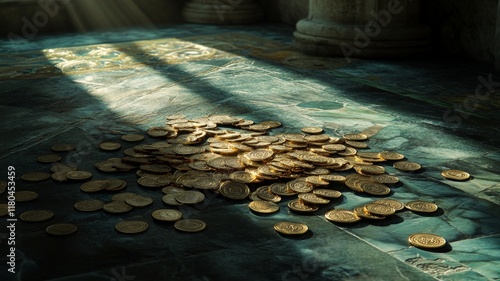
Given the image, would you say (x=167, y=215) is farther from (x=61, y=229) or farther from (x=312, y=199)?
(x=312, y=199)

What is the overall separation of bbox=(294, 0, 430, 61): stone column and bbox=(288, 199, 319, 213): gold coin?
409cm

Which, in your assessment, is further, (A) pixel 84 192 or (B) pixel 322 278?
(A) pixel 84 192

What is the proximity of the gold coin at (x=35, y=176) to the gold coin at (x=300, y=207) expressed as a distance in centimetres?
131

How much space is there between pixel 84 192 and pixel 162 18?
7.25 meters

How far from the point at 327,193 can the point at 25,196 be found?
1465mm

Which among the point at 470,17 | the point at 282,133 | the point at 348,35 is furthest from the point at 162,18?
the point at 282,133

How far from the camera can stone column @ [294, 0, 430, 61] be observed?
7324mm

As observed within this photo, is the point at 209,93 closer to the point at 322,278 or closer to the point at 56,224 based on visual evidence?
the point at 56,224

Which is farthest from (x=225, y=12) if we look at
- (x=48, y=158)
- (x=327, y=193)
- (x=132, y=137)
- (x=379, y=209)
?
(x=379, y=209)

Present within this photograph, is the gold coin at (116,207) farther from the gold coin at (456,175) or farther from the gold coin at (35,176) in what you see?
the gold coin at (456,175)

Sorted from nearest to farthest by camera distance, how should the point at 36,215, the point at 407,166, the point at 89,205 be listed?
the point at 36,215
the point at 89,205
the point at 407,166

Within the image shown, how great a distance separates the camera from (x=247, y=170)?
12.8 feet

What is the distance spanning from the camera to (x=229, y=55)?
299 inches

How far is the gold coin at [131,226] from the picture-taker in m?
3.10
